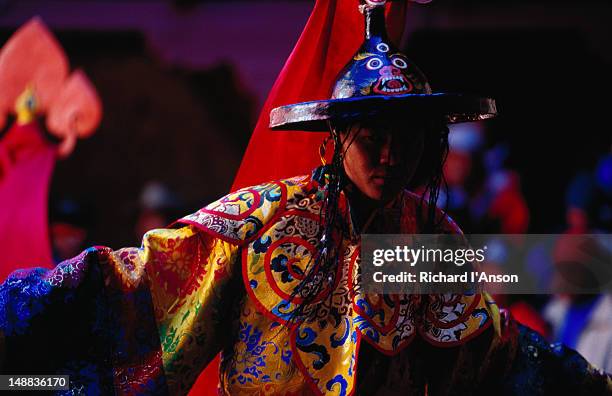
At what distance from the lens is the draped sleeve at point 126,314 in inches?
79.7

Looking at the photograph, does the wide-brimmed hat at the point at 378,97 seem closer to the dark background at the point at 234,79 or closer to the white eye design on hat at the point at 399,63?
the white eye design on hat at the point at 399,63

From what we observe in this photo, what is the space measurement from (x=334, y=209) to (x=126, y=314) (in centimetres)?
50

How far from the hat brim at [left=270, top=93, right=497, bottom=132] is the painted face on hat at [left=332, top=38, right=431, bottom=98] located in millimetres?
50

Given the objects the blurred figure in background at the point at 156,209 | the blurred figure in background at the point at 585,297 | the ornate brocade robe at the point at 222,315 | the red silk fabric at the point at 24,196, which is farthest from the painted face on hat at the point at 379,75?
the blurred figure in background at the point at 156,209

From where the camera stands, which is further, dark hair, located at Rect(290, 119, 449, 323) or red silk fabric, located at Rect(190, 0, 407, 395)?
red silk fabric, located at Rect(190, 0, 407, 395)

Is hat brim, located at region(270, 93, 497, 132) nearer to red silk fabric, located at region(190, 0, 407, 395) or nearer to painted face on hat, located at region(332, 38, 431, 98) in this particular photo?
painted face on hat, located at region(332, 38, 431, 98)

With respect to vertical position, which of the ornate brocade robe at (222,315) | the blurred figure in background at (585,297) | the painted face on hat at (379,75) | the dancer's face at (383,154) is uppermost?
the painted face on hat at (379,75)

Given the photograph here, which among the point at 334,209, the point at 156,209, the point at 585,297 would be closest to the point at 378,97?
the point at 334,209

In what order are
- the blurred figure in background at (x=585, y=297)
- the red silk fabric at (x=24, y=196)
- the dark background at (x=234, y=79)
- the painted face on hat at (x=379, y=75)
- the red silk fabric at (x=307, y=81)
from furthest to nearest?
the dark background at (x=234, y=79) → the blurred figure in background at (x=585, y=297) → the red silk fabric at (x=24, y=196) → the red silk fabric at (x=307, y=81) → the painted face on hat at (x=379, y=75)

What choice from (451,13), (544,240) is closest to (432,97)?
(544,240)

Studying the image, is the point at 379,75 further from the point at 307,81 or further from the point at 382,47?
the point at 307,81

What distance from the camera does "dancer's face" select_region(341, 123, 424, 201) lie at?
2.15m

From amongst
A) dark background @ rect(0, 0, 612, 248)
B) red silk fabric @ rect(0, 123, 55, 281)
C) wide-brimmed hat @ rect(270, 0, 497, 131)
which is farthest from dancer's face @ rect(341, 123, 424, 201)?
dark background @ rect(0, 0, 612, 248)

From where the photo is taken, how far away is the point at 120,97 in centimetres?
694
